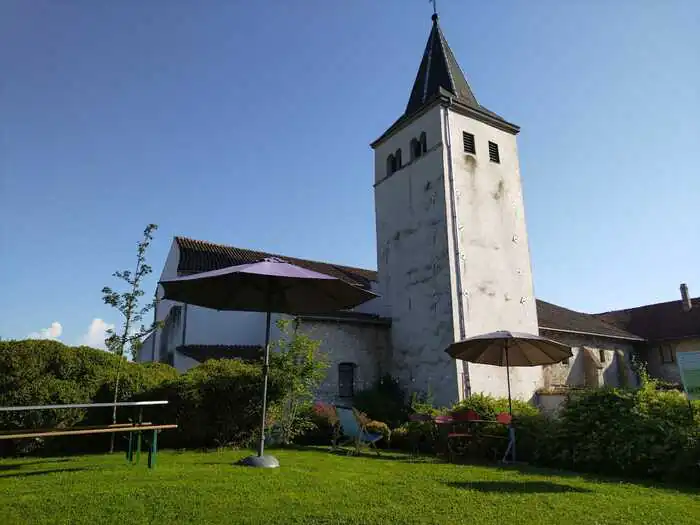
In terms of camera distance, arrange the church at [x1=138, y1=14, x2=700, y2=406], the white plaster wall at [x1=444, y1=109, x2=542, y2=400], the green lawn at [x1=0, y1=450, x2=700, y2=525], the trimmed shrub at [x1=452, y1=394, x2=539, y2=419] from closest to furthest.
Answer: the green lawn at [x1=0, y1=450, x2=700, y2=525]
the trimmed shrub at [x1=452, y1=394, x2=539, y2=419]
the church at [x1=138, y1=14, x2=700, y2=406]
the white plaster wall at [x1=444, y1=109, x2=542, y2=400]

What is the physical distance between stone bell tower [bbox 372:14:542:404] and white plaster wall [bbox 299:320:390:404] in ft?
2.45

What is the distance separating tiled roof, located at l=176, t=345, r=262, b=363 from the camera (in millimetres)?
20500

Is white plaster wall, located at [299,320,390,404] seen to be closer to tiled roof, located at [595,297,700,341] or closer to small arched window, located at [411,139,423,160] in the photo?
small arched window, located at [411,139,423,160]

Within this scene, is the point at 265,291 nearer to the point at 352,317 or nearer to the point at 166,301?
the point at 352,317

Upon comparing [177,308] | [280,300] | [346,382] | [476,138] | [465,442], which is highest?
[476,138]

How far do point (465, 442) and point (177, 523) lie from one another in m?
8.68

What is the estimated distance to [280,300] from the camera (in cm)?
931

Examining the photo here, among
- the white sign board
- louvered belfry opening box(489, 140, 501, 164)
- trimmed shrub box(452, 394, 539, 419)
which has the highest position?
louvered belfry opening box(489, 140, 501, 164)

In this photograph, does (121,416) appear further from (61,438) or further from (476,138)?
(476,138)

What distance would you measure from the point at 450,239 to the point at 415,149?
5.70 m

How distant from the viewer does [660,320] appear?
3238 centimetres

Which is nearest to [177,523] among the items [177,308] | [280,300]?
[280,300]

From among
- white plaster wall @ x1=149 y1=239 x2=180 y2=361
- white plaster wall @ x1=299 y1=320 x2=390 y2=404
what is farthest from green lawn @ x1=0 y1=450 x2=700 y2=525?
white plaster wall @ x1=149 y1=239 x2=180 y2=361

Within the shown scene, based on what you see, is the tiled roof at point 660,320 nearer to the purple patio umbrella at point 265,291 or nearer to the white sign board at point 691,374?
the white sign board at point 691,374
